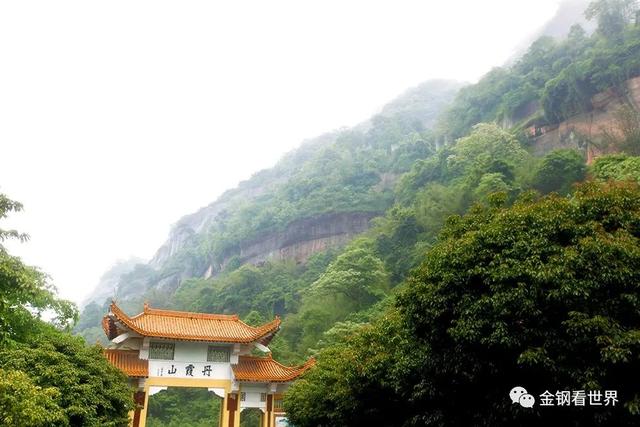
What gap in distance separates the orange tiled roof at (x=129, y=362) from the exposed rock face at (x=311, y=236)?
4354 cm

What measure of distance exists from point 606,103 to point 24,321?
40552 millimetres

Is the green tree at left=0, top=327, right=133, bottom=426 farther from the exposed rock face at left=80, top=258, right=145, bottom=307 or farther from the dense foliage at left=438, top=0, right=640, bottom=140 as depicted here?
the exposed rock face at left=80, top=258, right=145, bottom=307

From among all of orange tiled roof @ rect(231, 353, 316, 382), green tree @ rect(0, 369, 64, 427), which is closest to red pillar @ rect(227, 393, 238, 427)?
orange tiled roof @ rect(231, 353, 316, 382)

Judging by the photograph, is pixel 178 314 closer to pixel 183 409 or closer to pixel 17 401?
pixel 17 401

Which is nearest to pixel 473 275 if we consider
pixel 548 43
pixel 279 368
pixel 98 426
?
pixel 98 426

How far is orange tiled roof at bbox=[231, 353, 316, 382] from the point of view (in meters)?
→ 17.2

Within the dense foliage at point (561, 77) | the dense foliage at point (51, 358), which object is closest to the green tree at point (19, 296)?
the dense foliage at point (51, 358)

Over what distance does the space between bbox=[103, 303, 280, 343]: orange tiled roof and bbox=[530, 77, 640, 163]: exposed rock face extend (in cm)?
2792

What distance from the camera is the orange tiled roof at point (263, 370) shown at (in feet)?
56.4

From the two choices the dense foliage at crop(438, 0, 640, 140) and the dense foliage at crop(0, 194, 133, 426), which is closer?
the dense foliage at crop(0, 194, 133, 426)

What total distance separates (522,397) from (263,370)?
42.6 ft

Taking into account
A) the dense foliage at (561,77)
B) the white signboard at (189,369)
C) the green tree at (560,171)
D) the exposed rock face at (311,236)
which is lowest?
the white signboard at (189,369)

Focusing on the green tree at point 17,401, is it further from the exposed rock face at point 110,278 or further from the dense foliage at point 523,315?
the exposed rock face at point 110,278

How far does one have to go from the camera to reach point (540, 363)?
605cm
